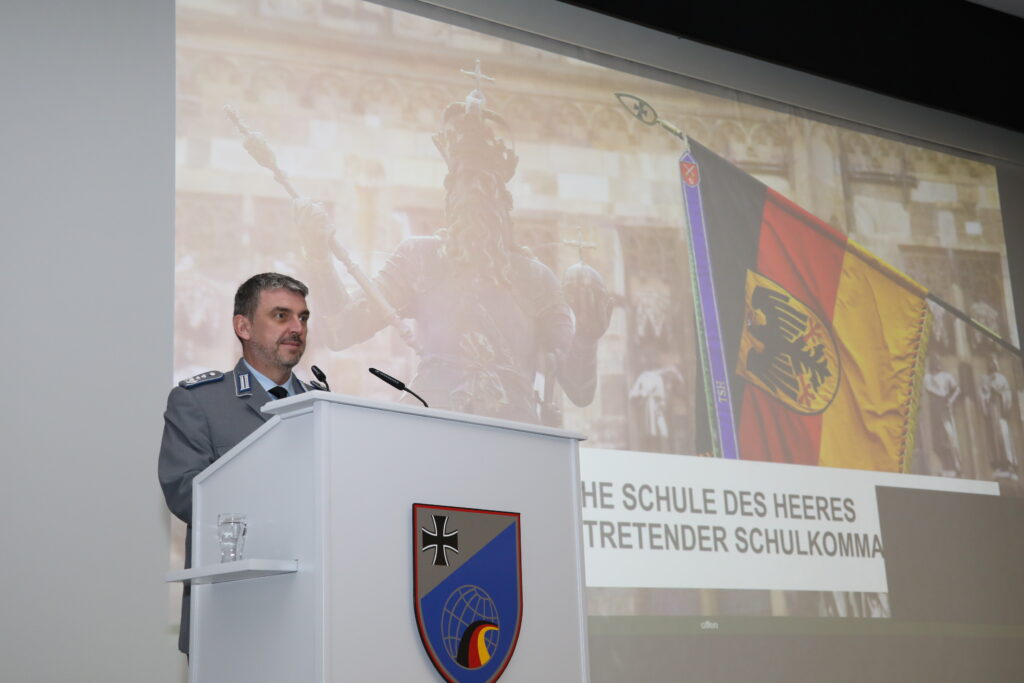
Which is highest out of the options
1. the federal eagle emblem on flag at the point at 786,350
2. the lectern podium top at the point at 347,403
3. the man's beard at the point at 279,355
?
the federal eagle emblem on flag at the point at 786,350

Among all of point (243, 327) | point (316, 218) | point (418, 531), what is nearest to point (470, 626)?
point (418, 531)

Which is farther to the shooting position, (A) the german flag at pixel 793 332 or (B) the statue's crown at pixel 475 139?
(A) the german flag at pixel 793 332

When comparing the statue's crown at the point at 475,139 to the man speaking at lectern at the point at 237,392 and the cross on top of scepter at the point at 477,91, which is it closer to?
the cross on top of scepter at the point at 477,91

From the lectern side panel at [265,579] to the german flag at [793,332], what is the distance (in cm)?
256

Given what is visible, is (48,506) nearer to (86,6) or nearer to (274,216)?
(274,216)

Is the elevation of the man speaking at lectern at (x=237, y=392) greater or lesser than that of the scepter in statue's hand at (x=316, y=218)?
lesser

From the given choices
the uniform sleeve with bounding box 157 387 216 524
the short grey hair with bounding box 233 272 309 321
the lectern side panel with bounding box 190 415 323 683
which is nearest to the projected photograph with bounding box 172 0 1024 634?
the short grey hair with bounding box 233 272 309 321

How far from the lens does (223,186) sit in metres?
3.35

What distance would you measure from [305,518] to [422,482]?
0.75 ft

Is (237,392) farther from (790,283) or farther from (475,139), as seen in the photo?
(790,283)

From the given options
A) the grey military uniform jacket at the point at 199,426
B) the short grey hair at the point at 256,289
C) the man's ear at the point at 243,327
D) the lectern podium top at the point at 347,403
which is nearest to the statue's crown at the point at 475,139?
the short grey hair at the point at 256,289

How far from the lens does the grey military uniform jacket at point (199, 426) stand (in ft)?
7.90

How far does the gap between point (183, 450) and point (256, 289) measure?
1.78ft

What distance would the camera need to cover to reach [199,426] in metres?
2.56
